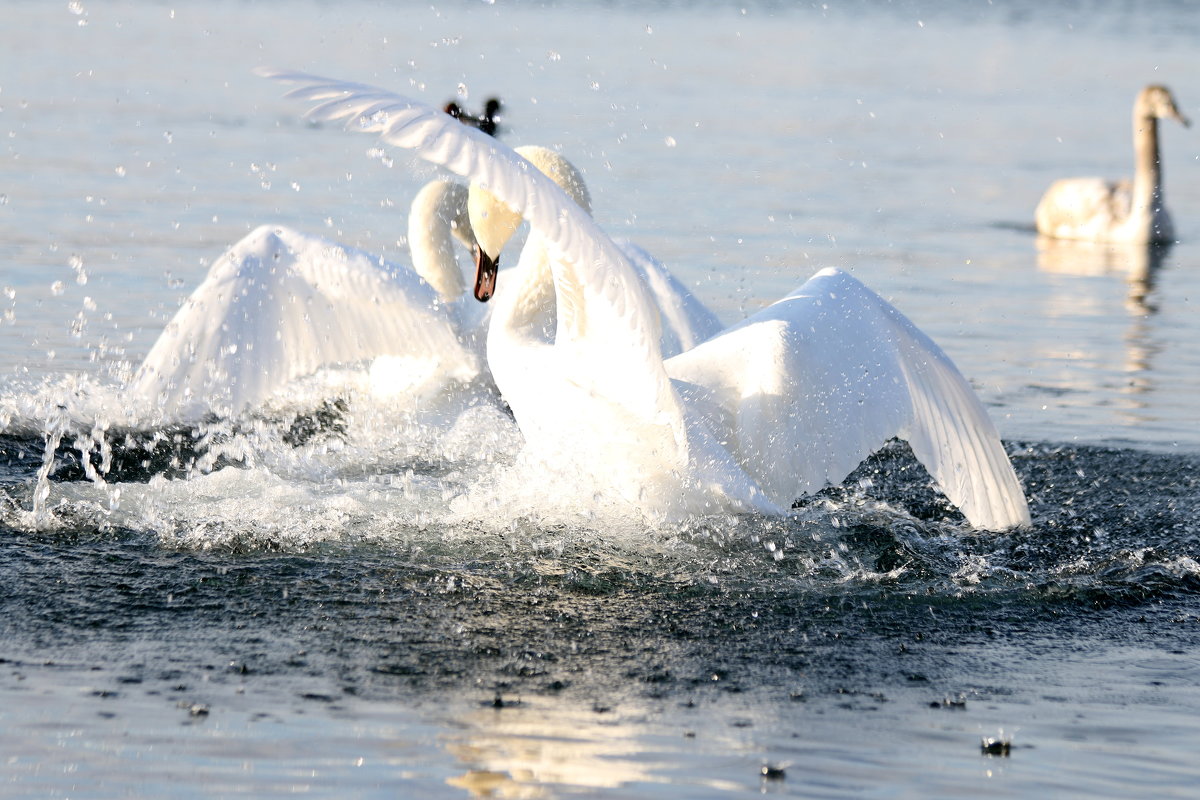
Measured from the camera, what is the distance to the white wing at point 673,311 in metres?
7.58

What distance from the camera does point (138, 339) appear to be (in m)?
9.26

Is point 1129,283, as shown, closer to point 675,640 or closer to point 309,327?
point 309,327

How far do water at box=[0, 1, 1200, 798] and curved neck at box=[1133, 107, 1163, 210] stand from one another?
0.49m

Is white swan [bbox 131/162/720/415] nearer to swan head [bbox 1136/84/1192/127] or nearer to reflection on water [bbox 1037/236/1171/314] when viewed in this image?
reflection on water [bbox 1037/236/1171/314]

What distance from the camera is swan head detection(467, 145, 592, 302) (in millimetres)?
6410

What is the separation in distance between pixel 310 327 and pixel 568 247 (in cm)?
310

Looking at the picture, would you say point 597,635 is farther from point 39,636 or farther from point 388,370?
point 388,370

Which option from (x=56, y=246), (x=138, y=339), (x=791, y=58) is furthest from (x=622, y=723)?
(x=791, y=58)

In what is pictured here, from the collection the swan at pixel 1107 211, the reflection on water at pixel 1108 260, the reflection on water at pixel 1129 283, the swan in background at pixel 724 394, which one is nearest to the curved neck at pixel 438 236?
the swan in background at pixel 724 394

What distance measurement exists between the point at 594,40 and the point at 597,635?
20.5m

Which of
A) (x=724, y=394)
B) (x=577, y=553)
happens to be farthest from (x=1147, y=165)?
(x=577, y=553)

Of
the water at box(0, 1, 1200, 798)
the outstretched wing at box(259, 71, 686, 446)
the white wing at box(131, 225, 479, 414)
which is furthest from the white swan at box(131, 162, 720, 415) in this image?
the outstretched wing at box(259, 71, 686, 446)

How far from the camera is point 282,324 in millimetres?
7781

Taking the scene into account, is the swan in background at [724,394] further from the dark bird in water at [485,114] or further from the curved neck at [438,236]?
the dark bird in water at [485,114]
